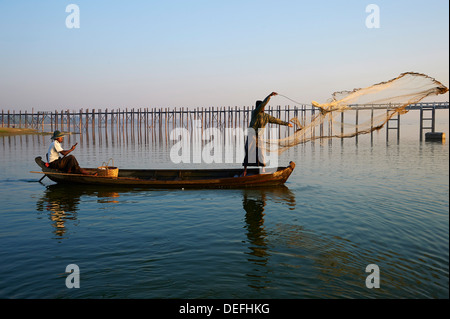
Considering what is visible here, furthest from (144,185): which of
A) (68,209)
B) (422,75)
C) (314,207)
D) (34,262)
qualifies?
(422,75)

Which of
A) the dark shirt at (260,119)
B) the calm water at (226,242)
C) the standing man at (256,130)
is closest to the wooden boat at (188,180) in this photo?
the calm water at (226,242)

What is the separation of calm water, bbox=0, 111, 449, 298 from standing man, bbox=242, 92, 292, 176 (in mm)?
1258

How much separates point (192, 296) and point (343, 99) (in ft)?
26.0

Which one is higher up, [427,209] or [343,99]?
[343,99]

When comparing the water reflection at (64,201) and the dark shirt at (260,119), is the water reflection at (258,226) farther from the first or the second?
the water reflection at (64,201)

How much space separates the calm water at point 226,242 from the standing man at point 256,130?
126cm

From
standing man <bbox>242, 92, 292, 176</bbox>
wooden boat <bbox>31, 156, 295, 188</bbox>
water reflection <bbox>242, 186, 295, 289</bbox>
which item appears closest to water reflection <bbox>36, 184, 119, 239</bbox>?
wooden boat <bbox>31, 156, 295, 188</bbox>

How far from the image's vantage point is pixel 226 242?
24.9 ft

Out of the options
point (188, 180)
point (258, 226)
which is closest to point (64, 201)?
point (188, 180)

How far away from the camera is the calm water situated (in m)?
5.49

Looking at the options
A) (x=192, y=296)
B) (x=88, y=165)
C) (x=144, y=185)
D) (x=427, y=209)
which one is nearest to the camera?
→ (x=192, y=296)

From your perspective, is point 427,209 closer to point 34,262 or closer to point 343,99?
point 343,99

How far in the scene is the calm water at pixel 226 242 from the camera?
216 inches

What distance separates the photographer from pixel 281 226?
8.92 m
